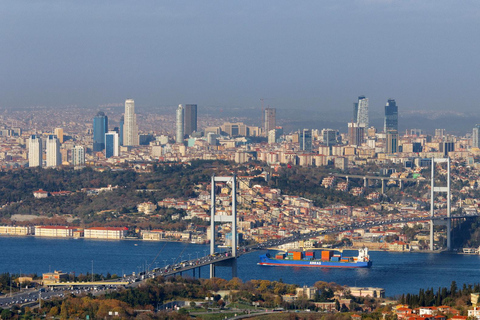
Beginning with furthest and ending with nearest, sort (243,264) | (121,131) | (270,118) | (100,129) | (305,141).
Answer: (270,118) → (121,131) → (100,129) → (305,141) → (243,264)

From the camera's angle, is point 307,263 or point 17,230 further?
point 17,230


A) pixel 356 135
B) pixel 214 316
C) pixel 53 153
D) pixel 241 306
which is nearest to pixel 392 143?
pixel 356 135

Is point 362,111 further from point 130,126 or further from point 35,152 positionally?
point 35,152

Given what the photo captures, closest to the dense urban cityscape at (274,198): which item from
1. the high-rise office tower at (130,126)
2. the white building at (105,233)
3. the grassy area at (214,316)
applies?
the white building at (105,233)

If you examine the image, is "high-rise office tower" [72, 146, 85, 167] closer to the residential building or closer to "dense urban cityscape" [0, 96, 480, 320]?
"dense urban cityscape" [0, 96, 480, 320]

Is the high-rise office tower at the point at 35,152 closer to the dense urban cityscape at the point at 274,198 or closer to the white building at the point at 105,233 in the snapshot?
the dense urban cityscape at the point at 274,198

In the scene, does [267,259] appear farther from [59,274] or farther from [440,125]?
[440,125]
